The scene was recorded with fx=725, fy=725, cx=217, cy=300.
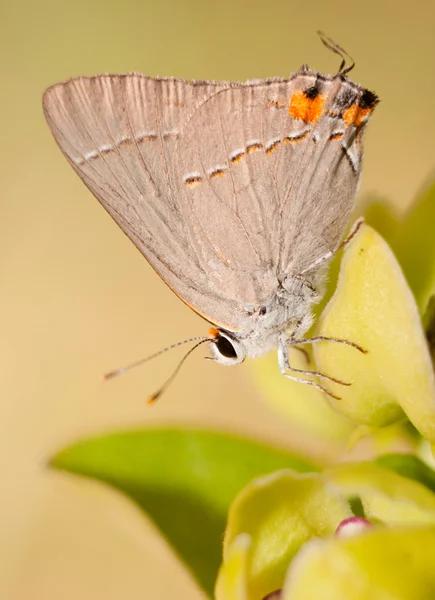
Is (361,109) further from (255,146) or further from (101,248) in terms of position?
(101,248)

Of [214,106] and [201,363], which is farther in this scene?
[201,363]

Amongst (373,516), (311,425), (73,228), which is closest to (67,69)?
(73,228)

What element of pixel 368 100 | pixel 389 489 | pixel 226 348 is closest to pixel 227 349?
pixel 226 348

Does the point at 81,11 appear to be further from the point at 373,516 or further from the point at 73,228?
the point at 373,516

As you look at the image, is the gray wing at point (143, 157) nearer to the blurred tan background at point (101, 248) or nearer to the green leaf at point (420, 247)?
the green leaf at point (420, 247)

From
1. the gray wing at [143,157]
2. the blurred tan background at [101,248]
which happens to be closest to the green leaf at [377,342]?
the gray wing at [143,157]

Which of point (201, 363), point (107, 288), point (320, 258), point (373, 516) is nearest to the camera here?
point (373, 516)

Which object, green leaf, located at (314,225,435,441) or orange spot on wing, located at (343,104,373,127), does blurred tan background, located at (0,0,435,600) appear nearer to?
orange spot on wing, located at (343,104,373,127)
